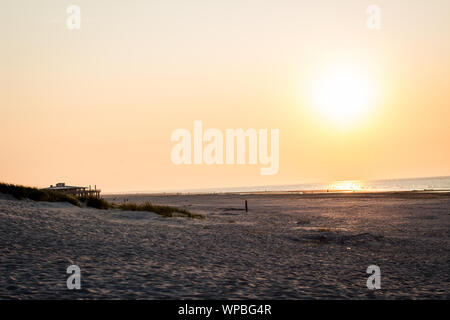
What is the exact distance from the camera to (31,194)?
1000 inches

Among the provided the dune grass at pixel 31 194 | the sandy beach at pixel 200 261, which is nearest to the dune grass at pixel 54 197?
the dune grass at pixel 31 194

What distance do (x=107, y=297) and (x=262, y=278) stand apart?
471 centimetres

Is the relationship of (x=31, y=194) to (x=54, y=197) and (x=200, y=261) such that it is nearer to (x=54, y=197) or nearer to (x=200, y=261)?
(x=54, y=197)

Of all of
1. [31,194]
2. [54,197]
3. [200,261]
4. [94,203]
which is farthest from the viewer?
[94,203]

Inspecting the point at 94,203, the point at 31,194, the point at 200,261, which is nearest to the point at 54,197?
the point at 31,194

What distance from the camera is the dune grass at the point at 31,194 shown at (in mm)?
24047

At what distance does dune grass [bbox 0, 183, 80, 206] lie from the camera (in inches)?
947

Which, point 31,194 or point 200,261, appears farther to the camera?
point 31,194

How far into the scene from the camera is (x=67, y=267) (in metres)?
10.9

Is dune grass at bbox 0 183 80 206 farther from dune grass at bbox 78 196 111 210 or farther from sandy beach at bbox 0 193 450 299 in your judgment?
sandy beach at bbox 0 193 450 299

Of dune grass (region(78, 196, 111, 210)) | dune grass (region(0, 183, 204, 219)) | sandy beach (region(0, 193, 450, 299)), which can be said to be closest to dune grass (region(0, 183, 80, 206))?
dune grass (region(0, 183, 204, 219))

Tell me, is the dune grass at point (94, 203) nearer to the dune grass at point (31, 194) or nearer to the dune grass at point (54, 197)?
the dune grass at point (54, 197)
